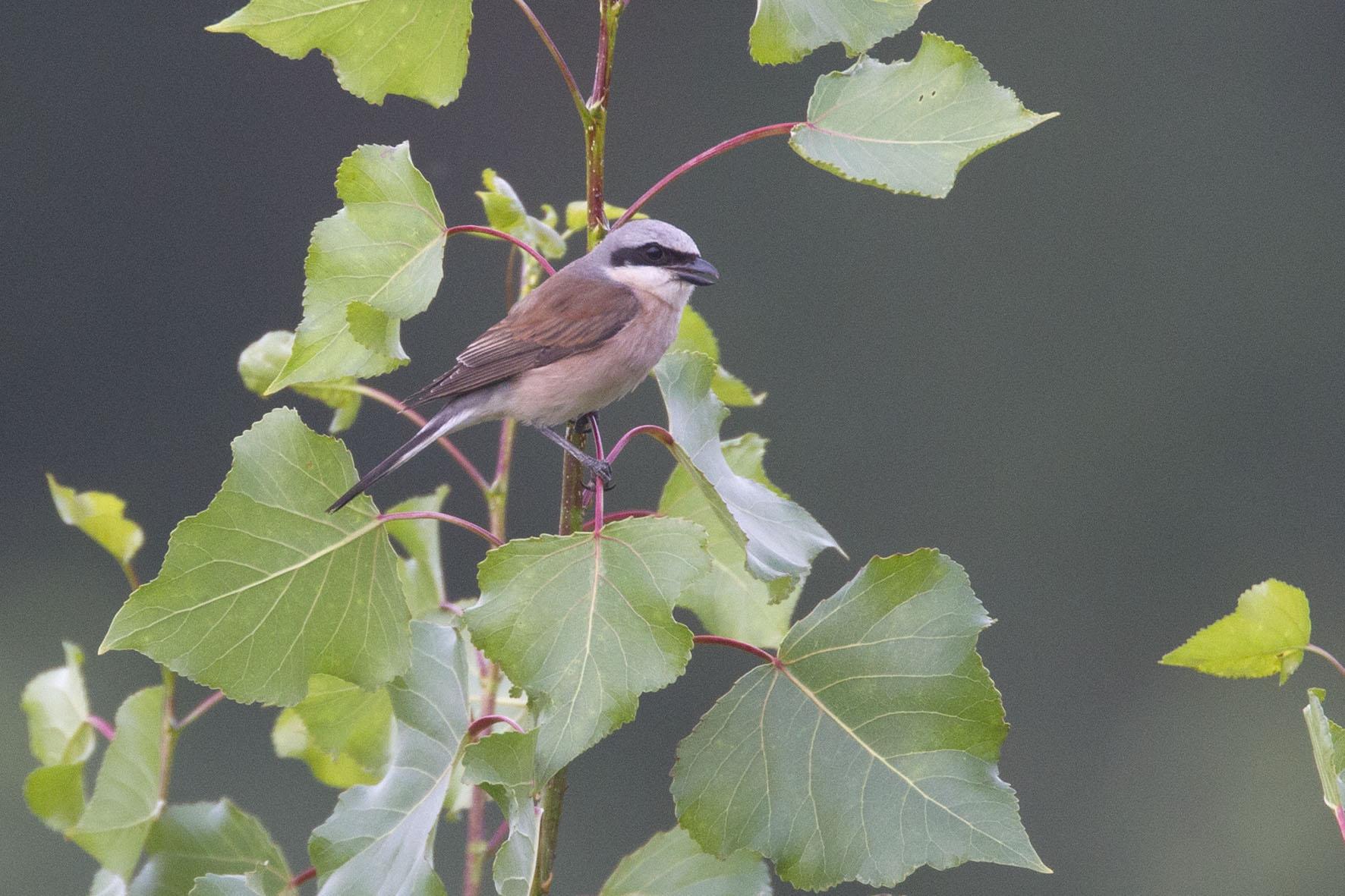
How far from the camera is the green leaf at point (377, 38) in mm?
864

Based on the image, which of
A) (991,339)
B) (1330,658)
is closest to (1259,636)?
(1330,658)

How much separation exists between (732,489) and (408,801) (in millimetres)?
287

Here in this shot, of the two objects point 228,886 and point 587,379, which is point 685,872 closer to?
point 228,886

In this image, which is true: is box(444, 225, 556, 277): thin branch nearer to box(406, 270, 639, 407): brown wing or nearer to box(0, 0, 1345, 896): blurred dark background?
box(406, 270, 639, 407): brown wing

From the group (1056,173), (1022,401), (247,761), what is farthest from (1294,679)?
(247,761)

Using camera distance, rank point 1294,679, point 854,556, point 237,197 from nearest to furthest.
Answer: point 1294,679, point 854,556, point 237,197

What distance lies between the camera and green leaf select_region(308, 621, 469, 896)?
2.76 ft

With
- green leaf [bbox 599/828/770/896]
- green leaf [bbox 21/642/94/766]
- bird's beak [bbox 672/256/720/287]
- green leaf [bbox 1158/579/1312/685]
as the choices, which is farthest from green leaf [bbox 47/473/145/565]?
green leaf [bbox 1158/579/1312/685]

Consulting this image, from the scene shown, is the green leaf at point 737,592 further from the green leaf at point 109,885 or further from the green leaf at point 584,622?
the green leaf at point 109,885

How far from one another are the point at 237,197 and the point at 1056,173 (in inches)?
169

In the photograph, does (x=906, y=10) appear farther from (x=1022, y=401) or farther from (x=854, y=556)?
(x=1022, y=401)

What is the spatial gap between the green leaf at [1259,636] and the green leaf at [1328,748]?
6 cm

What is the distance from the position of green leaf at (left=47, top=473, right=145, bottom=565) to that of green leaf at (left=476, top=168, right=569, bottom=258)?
0.34 meters

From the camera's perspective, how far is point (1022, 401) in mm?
7449
